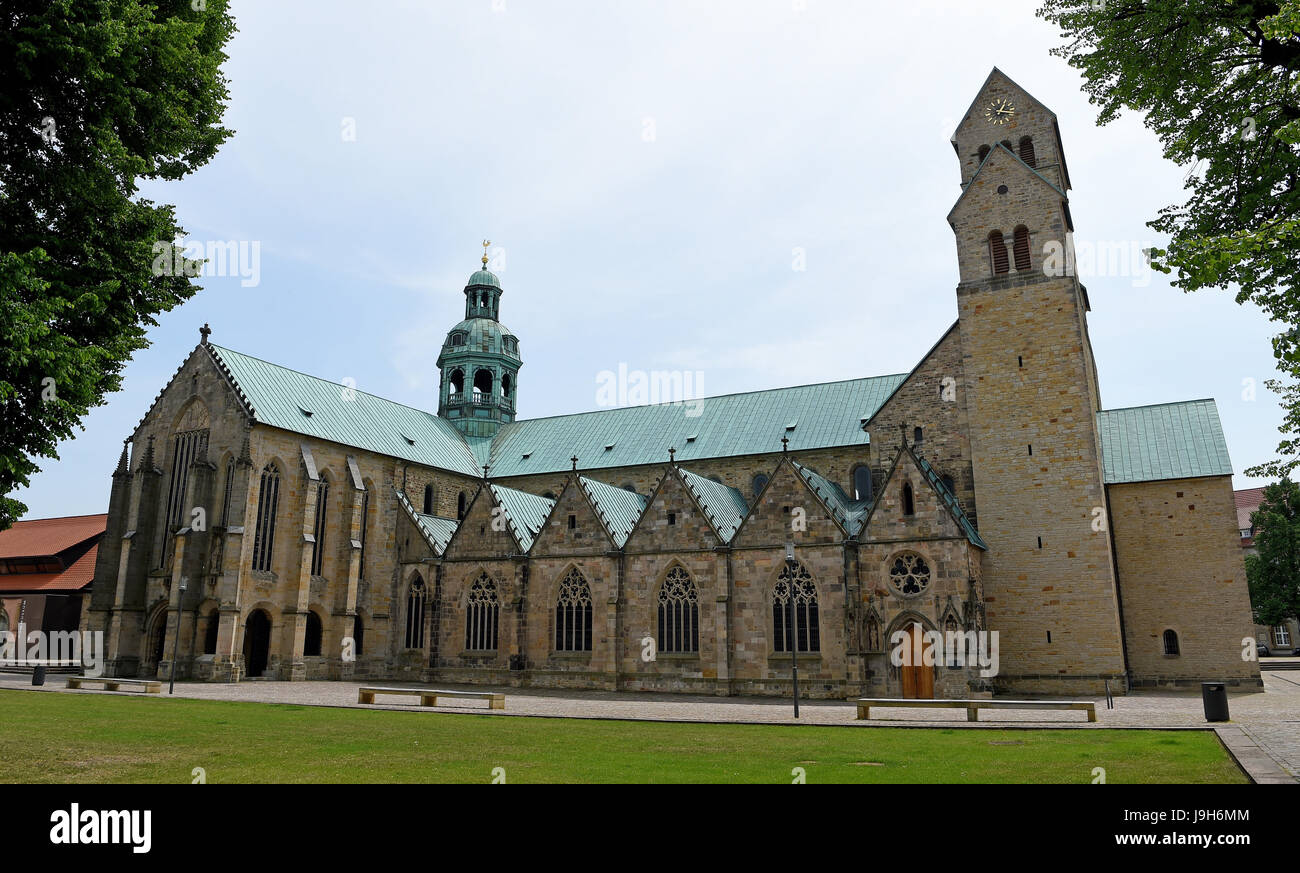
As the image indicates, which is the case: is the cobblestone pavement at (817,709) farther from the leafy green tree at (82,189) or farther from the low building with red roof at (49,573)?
the low building with red roof at (49,573)

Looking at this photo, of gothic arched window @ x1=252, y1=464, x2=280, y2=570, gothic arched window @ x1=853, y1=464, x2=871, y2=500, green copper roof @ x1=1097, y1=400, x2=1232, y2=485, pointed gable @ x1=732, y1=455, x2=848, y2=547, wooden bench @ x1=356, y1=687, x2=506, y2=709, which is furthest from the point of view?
gothic arched window @ x1=853, y1=464, x2=871, y2=500

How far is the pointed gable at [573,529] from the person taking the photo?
37969 mm

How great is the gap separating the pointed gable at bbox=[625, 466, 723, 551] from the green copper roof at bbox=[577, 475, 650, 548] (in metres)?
0.53

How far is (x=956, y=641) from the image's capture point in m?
30.1

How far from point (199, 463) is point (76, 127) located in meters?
31.9

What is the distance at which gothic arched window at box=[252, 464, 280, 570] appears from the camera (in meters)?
42.0

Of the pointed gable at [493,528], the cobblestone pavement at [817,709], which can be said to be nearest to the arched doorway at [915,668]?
the cobblestone pavement at [817,709]

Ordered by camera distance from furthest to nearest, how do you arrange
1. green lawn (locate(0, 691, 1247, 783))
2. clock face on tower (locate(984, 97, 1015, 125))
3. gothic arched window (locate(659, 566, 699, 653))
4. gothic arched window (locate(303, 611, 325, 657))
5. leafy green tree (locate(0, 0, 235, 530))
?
1. gothic arched window (locate(303, 611, 325, 657))
2. clock face on tower (locate(984, 97, 1015, 125))
3. gothic arched window (locate(659, 566, 699, 653))
4. leafy green tree (locate(0, 0, 235, 530))
5. green lawn (locate(0, 691, 1247, 783))

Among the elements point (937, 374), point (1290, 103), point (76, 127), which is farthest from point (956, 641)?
point (76, 127)

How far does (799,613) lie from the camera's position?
3328 centimetres

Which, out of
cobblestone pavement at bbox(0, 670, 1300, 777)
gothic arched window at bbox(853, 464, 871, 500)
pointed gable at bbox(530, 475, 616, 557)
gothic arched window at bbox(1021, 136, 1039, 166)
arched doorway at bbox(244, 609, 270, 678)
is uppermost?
gothic arched window at bbox(1021, 136, 1039, 166)

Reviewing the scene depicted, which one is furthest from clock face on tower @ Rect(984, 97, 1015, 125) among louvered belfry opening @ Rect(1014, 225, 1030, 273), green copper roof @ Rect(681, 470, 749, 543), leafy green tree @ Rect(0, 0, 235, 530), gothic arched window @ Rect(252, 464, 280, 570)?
gothic arched window @ Rect(252, 464, 280, 570)

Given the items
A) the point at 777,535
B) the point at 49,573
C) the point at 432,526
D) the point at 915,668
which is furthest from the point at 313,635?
the point at 915,668

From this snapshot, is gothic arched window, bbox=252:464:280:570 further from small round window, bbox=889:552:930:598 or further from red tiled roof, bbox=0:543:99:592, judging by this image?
small round window, bbox=889:552:930:598
